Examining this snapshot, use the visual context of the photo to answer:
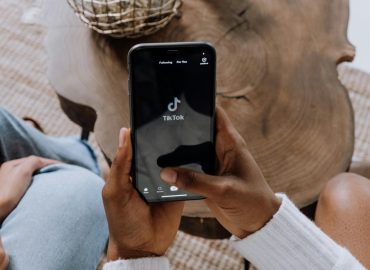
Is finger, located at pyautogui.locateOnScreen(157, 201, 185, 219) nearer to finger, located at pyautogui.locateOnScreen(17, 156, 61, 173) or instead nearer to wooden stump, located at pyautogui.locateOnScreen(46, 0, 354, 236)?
wooden stump, located at pyautogui.locateOnScreen(46, 0, 354, 236)

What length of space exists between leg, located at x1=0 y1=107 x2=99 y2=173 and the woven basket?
0.77 ft

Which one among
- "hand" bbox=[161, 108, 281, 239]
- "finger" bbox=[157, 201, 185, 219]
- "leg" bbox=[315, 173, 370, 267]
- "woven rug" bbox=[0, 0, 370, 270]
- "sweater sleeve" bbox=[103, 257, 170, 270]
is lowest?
"woven rug" bbox=[0, 0, 370, 270]

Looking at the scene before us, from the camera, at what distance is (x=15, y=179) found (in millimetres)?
899

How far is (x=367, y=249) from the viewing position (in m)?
0.82

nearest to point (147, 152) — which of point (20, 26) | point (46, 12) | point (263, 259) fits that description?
point (263, 259)

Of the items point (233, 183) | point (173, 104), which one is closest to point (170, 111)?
point (173, 104)

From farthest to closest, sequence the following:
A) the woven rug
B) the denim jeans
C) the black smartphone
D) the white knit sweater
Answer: the woven rug → the denim jeans → the white knit sweater → the black smartphone

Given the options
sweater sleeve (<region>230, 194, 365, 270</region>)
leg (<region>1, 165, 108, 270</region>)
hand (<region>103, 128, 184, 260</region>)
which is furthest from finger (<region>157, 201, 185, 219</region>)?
leg (<region>1, 165, 108, 270</region>)

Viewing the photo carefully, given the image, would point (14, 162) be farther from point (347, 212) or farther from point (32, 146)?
point (347, 212)

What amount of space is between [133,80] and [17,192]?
1.29ft

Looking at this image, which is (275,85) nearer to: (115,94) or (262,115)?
(262,115)

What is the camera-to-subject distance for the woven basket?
84 centimetres

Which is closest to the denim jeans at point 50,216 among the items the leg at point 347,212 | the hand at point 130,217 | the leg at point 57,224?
the leg at point 57,224

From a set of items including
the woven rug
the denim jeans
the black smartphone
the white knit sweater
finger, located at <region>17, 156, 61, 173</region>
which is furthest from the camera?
the woven rug
